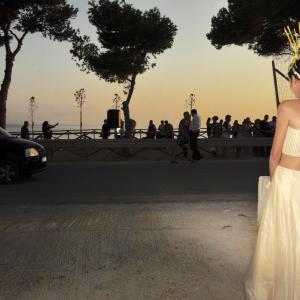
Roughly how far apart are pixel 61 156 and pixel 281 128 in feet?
60.2

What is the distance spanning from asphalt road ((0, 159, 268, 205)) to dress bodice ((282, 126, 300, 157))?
5.70m

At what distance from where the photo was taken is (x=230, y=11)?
30.2 metres

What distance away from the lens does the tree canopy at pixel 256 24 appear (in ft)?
75.8

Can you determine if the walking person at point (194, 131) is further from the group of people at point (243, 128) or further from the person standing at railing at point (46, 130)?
the person standing at railing at point (46, 130)

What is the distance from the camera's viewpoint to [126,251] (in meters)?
5.31

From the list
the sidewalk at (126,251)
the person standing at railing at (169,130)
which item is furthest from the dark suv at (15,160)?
the person standing at railing at (169,130)

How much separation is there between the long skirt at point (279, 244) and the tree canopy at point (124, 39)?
30.8m

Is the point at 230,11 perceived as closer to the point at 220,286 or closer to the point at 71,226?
the point at 71,226

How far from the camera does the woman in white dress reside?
10.2ft

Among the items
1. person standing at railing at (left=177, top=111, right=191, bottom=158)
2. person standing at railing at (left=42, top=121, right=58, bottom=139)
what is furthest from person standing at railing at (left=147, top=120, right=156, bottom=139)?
person standing at railing at (left=177, top=111, right=191, bottom=158)

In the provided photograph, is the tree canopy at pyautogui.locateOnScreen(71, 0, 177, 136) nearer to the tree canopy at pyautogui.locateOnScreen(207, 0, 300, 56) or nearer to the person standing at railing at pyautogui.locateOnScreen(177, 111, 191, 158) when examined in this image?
the tree canopy at pyautogui.locateOnScreen(207, 0, 300, 56)

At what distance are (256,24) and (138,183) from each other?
60.0 feet

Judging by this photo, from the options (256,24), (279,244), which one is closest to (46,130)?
(256,24)

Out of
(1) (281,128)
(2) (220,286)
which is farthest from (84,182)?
(1) (281,128)
